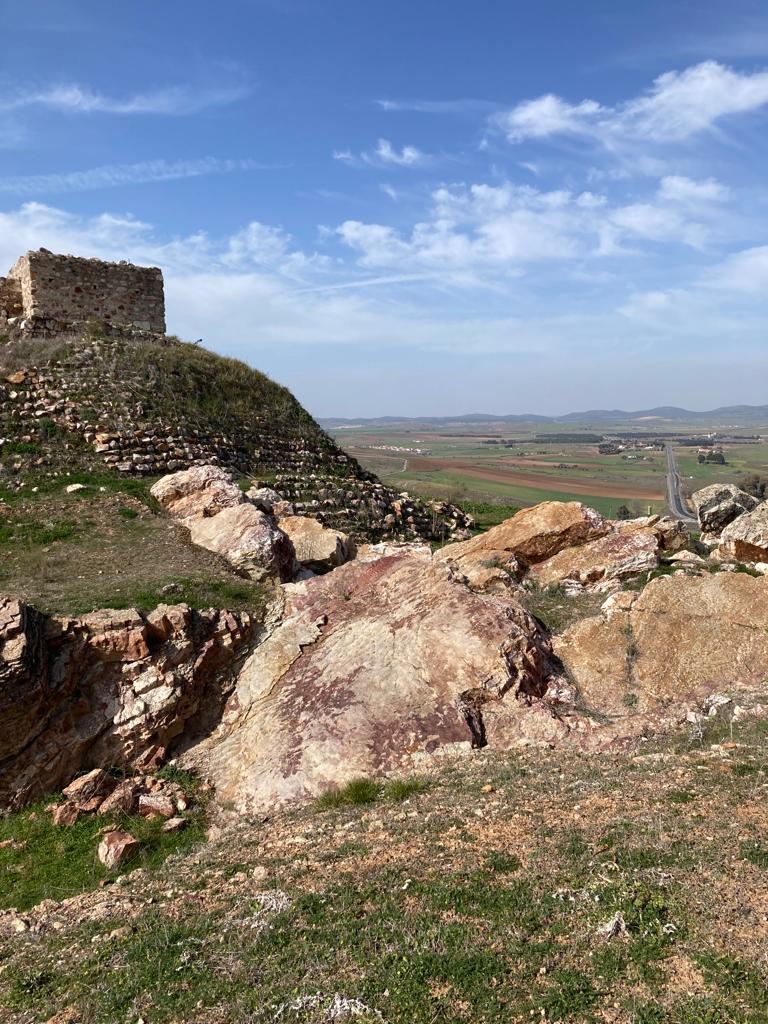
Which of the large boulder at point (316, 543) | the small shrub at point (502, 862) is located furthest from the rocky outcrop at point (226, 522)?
the small shrub at point (502, 862)

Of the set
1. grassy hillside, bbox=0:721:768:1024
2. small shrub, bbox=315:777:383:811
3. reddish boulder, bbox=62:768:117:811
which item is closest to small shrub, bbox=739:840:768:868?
grassy hillside, bbox=0:721:768:1024

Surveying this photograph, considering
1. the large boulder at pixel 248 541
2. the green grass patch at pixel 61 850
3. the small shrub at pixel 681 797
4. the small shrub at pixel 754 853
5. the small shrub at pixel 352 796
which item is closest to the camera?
the small shrub at pixel 754 853

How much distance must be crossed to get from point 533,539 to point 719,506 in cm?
715

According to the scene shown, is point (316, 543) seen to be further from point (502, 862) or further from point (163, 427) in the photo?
point (502, 862)

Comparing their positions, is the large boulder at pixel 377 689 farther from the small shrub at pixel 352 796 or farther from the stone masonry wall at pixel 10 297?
the stone masonry wall at pixel 10 297

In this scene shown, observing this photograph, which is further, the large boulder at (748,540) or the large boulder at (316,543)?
the large boulder at (316,543)

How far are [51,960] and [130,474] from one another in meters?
16.8

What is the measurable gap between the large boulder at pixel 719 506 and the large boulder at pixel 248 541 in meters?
13.3

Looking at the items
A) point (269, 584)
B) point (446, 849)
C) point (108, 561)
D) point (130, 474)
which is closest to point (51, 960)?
point (446, 849)

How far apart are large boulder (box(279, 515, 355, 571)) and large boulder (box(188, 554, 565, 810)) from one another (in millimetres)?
4172

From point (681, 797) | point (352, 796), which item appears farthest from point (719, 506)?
point (352, 796)

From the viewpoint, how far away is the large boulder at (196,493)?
1880 cm

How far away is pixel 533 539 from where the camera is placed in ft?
56.7

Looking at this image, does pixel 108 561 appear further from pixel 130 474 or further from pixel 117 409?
pixel 117 409
